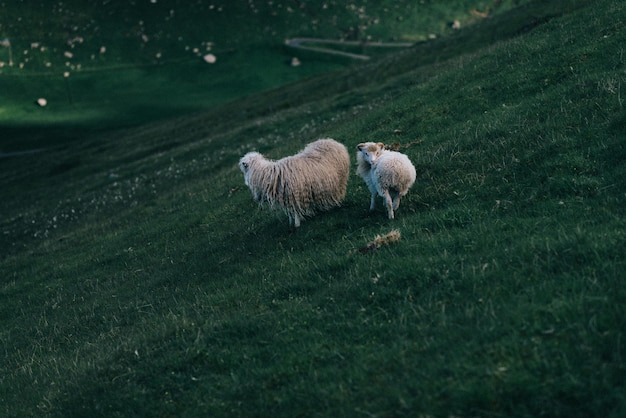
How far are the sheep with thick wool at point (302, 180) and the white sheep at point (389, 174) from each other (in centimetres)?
151

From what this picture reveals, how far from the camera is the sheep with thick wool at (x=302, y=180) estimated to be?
13148 mm

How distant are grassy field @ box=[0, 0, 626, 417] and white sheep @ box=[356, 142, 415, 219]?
45cm

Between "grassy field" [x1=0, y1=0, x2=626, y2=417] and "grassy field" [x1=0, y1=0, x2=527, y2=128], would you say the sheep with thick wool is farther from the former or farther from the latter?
"grassy field" [x1=0, y1=0, x2=527, y2=128]

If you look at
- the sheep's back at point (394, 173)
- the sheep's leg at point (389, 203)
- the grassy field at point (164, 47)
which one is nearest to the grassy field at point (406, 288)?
the sheep's leg at point (389, 203)

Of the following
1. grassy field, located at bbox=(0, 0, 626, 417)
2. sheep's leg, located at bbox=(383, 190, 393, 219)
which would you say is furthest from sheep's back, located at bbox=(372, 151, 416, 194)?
grassy field, located at bbox=(0, 0, 626, 417)

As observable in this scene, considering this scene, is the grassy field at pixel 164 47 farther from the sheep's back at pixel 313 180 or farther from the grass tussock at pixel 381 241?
the grass tussock at pixel 381 241

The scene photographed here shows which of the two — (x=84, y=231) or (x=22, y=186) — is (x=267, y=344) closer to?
(x=84, y=231)

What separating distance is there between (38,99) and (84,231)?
72934 mm

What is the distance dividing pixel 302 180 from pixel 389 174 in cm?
275

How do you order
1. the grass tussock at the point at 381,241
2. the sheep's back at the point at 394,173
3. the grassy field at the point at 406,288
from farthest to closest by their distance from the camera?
the sheep's back at the point at 394,173
the grass tussock at the point at 381,241
the grassy field at the point at 406,288

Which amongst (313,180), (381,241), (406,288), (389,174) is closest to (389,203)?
(389,174)

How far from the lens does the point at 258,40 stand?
101188 mm

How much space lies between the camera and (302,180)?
519 inches

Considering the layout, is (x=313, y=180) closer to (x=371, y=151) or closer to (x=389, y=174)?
(x=371, y=151)
